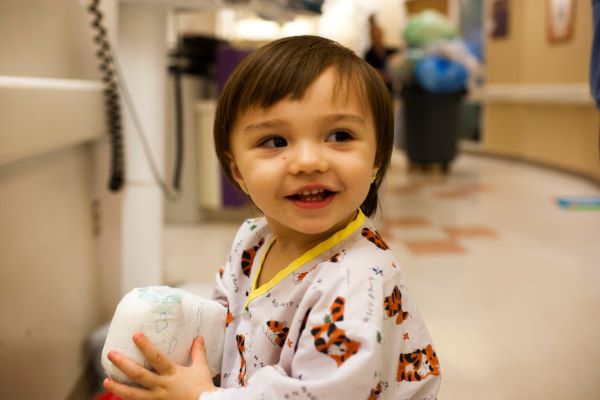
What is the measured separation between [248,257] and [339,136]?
0.27 m

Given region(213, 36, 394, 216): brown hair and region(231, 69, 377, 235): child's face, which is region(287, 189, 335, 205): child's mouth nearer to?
region(231, 69, 377, 235): child's face

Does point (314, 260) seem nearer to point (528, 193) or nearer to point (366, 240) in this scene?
point (366, 240)

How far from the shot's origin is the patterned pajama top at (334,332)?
0.59 metres

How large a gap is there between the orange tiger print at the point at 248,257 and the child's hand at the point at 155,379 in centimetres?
19

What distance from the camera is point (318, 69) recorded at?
673 mm

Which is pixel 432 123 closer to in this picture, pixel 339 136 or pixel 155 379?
pixel 339 136

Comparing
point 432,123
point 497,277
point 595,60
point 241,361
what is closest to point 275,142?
point 241,361

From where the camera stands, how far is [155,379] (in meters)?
0.71

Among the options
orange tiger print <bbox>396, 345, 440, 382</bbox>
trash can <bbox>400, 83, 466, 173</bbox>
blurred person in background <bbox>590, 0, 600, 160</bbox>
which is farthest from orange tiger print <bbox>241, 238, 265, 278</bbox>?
trash can <bbox>400, 83, 466, 173</bbox>

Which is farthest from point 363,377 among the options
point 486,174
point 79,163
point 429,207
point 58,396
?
point 486,174

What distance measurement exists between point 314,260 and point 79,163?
0.73 meters

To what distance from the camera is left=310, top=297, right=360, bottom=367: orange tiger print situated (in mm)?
593

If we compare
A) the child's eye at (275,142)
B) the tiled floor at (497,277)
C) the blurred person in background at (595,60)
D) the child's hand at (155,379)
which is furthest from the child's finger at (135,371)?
the blurred person in background at (595,60)

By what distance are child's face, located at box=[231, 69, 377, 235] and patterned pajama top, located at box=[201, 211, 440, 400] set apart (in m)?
0.06
